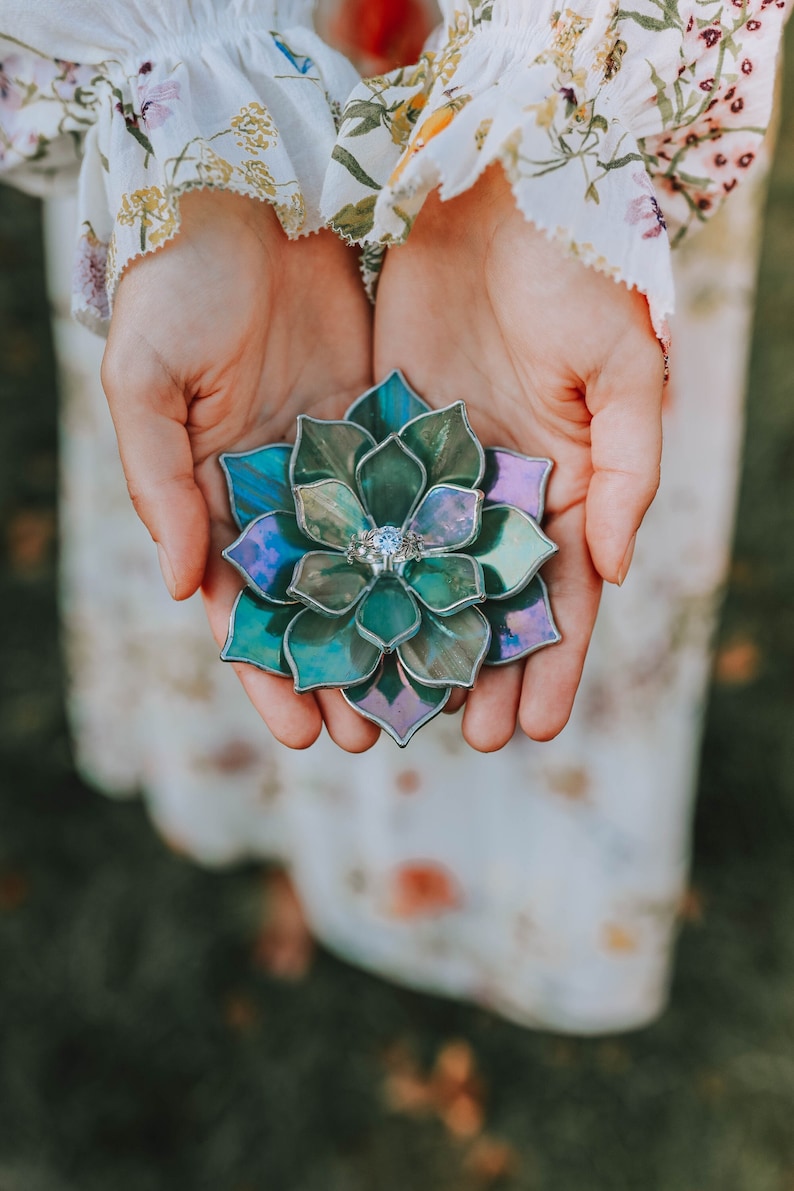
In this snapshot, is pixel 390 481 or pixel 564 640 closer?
pixel 564 640

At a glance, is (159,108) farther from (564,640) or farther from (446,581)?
(564,640)

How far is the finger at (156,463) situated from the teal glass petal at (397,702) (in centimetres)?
25

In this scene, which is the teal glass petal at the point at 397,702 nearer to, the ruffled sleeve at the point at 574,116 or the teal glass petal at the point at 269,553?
the teal glass petal at the point at 269,553

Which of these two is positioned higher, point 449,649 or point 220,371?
point 220,371

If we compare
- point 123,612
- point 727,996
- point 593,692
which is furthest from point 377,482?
point 727,996

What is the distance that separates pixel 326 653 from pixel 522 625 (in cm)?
25

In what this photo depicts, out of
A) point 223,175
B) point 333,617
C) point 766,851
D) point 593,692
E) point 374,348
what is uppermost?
point 223,175

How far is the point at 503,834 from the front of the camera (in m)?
1.79

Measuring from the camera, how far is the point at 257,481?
123cm

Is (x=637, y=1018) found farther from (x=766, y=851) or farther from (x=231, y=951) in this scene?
(x=231, y=951)

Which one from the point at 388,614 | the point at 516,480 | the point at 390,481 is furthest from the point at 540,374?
the point at 388,614

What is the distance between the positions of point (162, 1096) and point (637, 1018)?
1032 millimetres

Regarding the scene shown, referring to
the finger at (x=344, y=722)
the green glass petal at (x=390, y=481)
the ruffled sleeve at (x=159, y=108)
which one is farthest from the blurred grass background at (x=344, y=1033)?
the ruffled sleeve at (x=159, y=108)

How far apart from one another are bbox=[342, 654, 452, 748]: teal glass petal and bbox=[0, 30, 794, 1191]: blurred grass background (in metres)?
1.29
